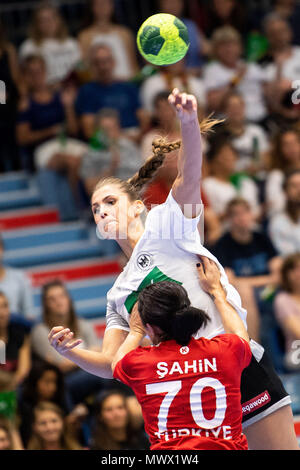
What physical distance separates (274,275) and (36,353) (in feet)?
6.49

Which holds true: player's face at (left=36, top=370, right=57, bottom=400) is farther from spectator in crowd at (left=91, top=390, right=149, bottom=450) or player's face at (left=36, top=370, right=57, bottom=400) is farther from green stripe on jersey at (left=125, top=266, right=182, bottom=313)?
green stripe on jersey at (left=125, top=266, right=182, bottom=313)

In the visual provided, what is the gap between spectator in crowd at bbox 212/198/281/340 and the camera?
7.34 m

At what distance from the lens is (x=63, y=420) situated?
616cm

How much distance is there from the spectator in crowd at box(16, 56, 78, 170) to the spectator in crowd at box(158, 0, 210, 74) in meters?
1.32

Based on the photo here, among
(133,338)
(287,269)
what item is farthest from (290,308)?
(133,338)

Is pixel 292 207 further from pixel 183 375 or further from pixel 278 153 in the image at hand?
pixel 183 375

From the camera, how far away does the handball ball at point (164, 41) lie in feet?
14.5

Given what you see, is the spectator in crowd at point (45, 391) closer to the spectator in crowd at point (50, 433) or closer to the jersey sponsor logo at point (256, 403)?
the spectator in crowd at point (50, 433)

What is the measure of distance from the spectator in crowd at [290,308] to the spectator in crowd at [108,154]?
1652mm

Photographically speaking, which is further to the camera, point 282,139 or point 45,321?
point 282,139

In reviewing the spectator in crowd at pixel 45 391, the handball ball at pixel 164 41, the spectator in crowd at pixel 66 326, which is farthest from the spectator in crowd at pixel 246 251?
the handball ball at pixel 164 41
